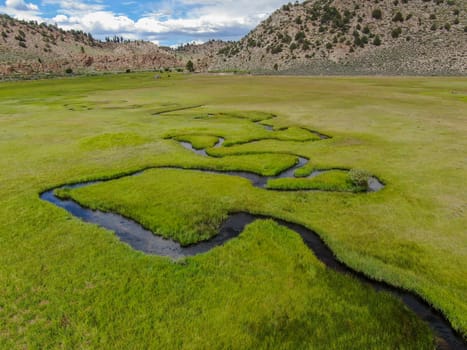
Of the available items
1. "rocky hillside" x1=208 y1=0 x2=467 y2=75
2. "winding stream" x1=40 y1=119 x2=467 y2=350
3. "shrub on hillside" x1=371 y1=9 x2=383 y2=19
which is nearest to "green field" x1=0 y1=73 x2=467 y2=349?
"winding stream" x1=40 y1=119 x2=467 y2=350

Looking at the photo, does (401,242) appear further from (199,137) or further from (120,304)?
(199,137)

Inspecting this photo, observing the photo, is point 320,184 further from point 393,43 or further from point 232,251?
point 393,43

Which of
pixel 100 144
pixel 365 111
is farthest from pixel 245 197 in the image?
pixel 365 111

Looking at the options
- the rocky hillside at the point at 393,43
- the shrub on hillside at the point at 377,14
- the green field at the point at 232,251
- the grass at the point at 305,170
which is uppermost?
the shrub on hillside at the point at 377,14

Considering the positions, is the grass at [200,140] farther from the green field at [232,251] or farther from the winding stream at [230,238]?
the winding stream at [230,238]

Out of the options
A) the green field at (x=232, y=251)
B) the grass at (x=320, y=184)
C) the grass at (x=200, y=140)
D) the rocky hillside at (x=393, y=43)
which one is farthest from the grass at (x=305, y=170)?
the rocky hillside at (x=393, y=43)

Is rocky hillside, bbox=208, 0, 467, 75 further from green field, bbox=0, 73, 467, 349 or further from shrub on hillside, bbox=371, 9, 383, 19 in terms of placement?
green field, bbox=0, 73, 467, 349
